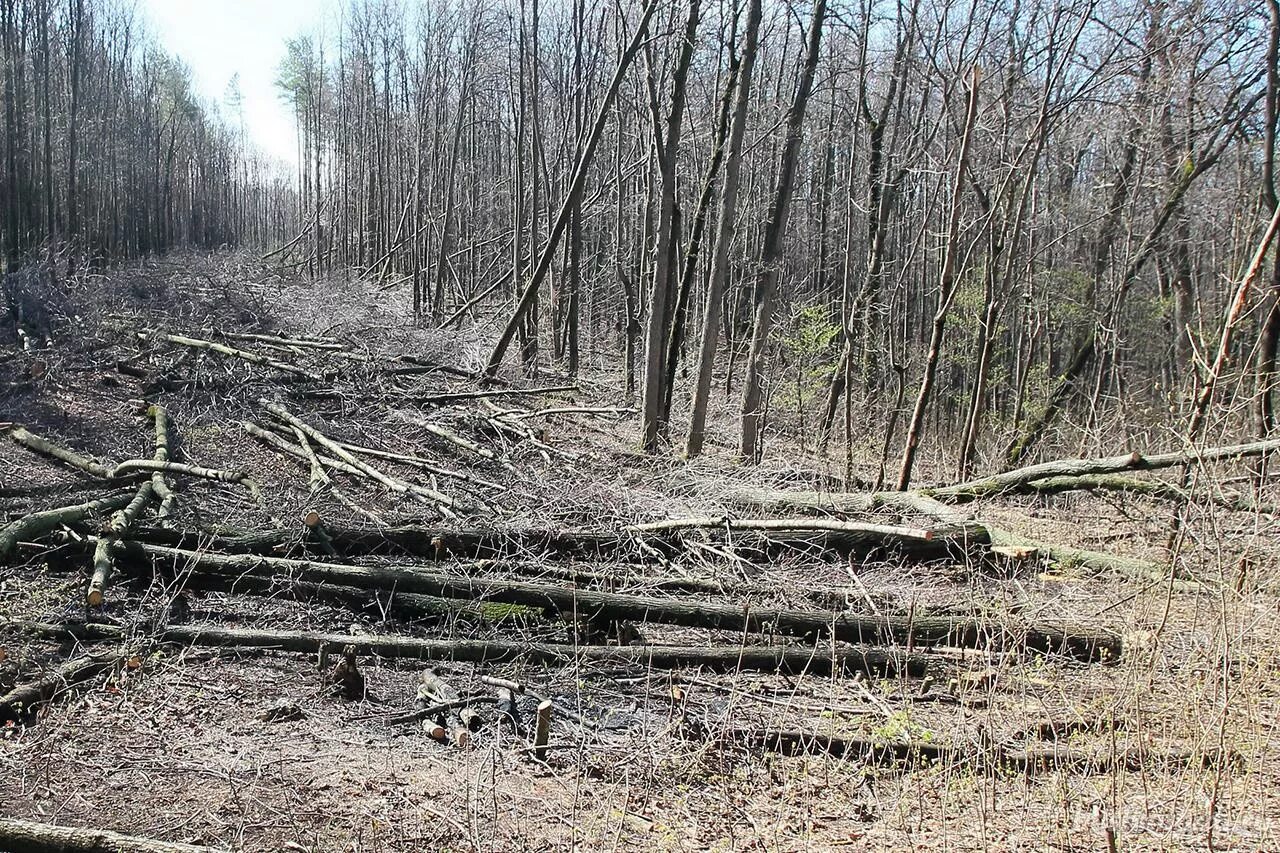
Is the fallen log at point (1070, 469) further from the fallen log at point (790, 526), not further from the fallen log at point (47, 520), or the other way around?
the fallen log at point (47, 520)

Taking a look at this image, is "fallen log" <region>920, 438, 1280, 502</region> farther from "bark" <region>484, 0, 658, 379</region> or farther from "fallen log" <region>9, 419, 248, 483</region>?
"fallen log" <region>9, 419, 248, 483</region>

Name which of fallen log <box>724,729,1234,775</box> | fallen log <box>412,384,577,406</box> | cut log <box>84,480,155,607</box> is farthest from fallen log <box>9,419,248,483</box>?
fallen log <box>724,729,1234,775</box>

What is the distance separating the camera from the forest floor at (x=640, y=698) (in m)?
3.66

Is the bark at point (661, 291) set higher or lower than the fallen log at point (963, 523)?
higher

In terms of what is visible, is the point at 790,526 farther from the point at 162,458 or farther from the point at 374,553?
the point at 162,458

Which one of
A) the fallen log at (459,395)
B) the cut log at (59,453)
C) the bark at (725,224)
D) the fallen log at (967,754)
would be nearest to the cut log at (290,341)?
the fallen log at (459,395)

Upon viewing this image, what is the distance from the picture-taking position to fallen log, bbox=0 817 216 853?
311cm

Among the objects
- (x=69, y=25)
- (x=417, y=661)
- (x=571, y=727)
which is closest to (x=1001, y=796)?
(x=571, y=727)

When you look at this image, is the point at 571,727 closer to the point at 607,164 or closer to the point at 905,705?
the point at 905,705

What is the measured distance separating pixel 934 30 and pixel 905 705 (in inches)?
508

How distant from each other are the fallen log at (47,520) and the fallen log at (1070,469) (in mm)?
7106

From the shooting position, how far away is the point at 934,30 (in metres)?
14.3

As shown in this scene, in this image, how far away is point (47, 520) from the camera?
19.9 ft

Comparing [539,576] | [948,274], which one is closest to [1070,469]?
[948,274]
